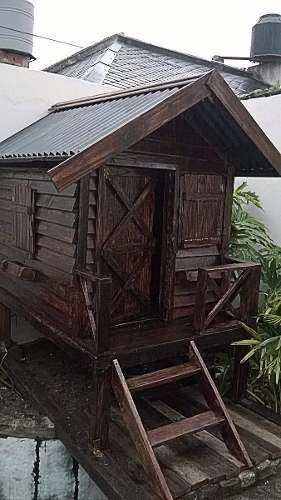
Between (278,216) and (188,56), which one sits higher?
→ (188,56)

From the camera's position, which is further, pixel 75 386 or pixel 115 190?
pixel 75 386

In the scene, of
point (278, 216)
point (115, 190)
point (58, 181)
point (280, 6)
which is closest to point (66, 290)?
point (115, 190)

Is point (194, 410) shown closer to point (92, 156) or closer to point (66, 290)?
point (66, 290)

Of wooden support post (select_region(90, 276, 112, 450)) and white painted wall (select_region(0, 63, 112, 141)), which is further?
white painted wall (select_region(0, 63, 112, 141))

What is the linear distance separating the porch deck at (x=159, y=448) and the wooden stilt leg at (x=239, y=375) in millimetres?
129

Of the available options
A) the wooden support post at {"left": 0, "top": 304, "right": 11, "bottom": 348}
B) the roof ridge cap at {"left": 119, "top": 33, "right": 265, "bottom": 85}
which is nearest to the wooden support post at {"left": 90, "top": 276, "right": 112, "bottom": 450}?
the wooden support post at {"left": 0, "top": 304, "right": 11, "bottom": 348}

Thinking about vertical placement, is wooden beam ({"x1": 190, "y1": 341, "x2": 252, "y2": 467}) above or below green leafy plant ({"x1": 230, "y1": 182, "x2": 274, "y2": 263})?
below

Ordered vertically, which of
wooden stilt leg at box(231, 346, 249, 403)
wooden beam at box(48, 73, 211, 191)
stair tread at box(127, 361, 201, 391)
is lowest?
wooden stilt leg at box(231, 346, 249, 403)

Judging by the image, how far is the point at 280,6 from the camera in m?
13.0

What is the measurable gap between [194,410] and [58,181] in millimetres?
3116

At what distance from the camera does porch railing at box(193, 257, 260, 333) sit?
15.4 ft

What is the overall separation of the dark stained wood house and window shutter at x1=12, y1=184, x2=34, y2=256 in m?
0.01

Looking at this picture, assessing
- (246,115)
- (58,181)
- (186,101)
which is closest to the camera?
(58,181)

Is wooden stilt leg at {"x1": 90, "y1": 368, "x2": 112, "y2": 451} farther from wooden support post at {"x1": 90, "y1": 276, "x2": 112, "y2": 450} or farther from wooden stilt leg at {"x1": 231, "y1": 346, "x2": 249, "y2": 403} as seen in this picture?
wooden stilt leg at {"x1": 231, "y1": 346, "x2": 249, "y2": 403}
